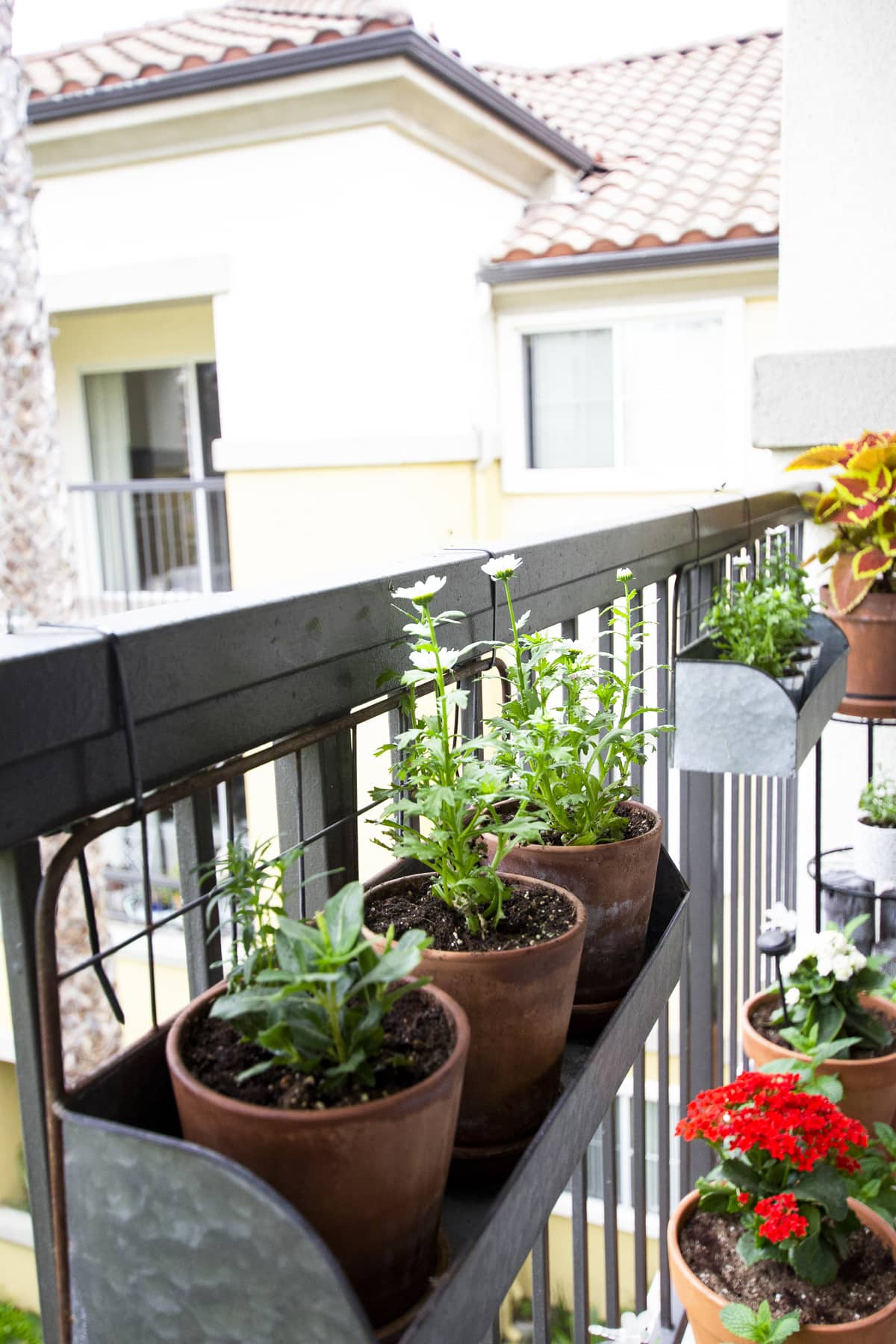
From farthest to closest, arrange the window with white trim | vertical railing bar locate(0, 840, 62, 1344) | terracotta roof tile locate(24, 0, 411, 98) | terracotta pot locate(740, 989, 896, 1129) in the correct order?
the window with white trim
terracotta roof tile locate(24, 0, 411, 98)
terracotta pot locate(740, 989, 896, 1129)
vertical railing bar locate(0, 840, 62, 1344)

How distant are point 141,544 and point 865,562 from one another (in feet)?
27.3

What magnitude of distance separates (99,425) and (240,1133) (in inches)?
379

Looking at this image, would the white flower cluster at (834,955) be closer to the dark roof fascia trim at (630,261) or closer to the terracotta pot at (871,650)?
the terracotta pot at (871,650)

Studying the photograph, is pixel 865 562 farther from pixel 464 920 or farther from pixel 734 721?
pixel 464 920

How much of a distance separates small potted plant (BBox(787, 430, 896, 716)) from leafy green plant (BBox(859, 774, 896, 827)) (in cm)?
28

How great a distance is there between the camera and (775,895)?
2.78 metres

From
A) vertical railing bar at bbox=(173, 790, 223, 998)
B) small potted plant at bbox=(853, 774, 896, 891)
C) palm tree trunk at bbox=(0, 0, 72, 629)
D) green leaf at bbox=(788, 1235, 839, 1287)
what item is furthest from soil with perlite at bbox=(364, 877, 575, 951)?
palm tree trunk at bbox=(0, 0, 72, 629)

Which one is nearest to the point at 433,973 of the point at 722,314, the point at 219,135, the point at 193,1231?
the point at 193,1231

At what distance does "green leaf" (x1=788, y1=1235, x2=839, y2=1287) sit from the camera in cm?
147

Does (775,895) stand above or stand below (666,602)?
below

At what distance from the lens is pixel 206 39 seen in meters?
7.19

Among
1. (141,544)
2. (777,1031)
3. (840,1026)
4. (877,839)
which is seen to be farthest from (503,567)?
(141,544)

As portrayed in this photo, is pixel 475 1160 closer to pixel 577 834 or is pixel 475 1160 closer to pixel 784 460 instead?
pixel 577 834

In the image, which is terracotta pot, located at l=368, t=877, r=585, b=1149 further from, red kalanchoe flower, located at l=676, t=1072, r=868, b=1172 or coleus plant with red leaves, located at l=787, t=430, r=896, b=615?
coleus plant with red leaves, located at l=787, t=430, r=896, b=615
